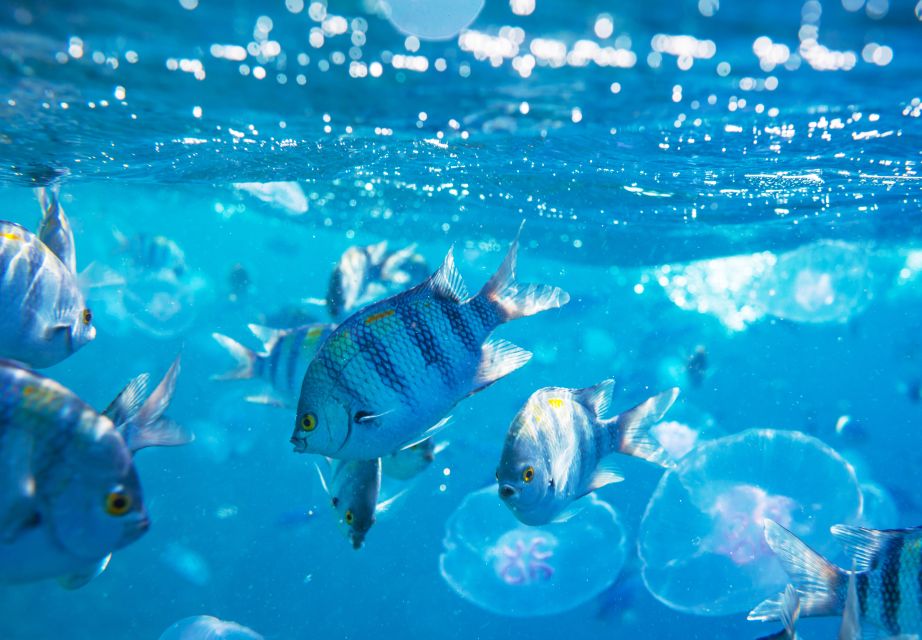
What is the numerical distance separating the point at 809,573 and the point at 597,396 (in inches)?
82.0

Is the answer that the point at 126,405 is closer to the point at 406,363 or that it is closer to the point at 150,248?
the point at 406,363

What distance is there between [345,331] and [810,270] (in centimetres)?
2653

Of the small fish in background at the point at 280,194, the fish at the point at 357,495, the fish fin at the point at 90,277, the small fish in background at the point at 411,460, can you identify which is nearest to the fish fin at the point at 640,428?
the fish at the point at 357,495

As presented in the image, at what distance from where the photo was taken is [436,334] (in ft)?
11.7

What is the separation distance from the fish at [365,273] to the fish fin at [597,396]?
15.8 ft

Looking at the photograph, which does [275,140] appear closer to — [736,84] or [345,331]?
[736,84]

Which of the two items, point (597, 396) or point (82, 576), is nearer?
point (82, 576)

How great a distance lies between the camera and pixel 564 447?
171 inches

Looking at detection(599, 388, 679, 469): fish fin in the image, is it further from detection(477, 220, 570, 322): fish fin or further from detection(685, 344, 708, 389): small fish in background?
detection(685, 344, 708, 389): small fish in background

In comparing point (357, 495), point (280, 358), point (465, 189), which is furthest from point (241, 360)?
point (465, 189)

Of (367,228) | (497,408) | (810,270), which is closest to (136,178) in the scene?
(367,228)

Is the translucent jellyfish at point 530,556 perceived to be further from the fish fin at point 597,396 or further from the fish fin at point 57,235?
the fish fin at point 57,235

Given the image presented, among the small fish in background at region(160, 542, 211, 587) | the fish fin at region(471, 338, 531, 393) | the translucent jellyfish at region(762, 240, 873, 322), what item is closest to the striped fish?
the fish fin at region(471, 338, 531, 393)

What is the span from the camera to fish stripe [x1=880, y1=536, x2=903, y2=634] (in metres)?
4.15
